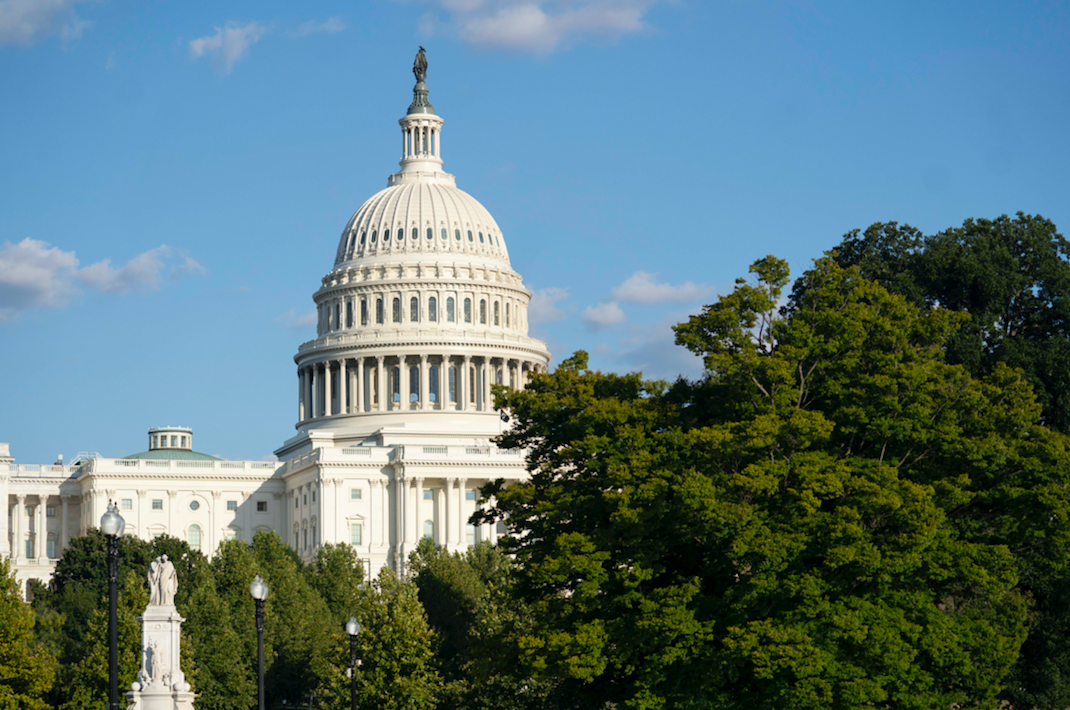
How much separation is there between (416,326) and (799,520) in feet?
407

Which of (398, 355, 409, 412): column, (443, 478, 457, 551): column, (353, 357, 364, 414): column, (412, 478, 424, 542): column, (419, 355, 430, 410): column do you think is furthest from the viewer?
(353, 357, 364, 414): column

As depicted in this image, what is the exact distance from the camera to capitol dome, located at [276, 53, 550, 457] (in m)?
177

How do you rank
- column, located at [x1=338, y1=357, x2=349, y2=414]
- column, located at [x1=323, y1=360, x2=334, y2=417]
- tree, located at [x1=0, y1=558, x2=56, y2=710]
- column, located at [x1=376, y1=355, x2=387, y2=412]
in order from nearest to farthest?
tree, located at [x1=0, y1=558, x2=56, y2=710] → column, located at [x1=376, y1=355, x2=387, y2=412] → column, located at [x1=338, y1=357, x2=349, y2=414] → column, located at [x1=323, y1=360, x2=334, y2=417]

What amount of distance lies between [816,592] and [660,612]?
485 cm

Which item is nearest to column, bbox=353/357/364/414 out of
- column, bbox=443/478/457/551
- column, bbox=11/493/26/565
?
column, bbox=443/478/457/551

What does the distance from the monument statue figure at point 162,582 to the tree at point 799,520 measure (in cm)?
1144

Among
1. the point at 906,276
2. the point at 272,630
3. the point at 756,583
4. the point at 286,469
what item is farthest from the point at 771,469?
the point at 286,469

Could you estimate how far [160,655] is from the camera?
58156 millimetres

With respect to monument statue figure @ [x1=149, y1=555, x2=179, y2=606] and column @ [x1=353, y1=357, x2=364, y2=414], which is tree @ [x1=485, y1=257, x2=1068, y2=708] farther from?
column @ [x1=353, y1=357, x2=364, y2=414]

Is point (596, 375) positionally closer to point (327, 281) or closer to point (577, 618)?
point (577, 618)

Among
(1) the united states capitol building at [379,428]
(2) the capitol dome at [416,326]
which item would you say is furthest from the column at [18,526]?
(2) the capitol dome at [416,326]

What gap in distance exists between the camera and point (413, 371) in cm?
18200

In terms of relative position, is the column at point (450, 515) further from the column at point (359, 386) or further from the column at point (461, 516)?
the column at point (359, 386)

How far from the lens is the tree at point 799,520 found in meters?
57.0
